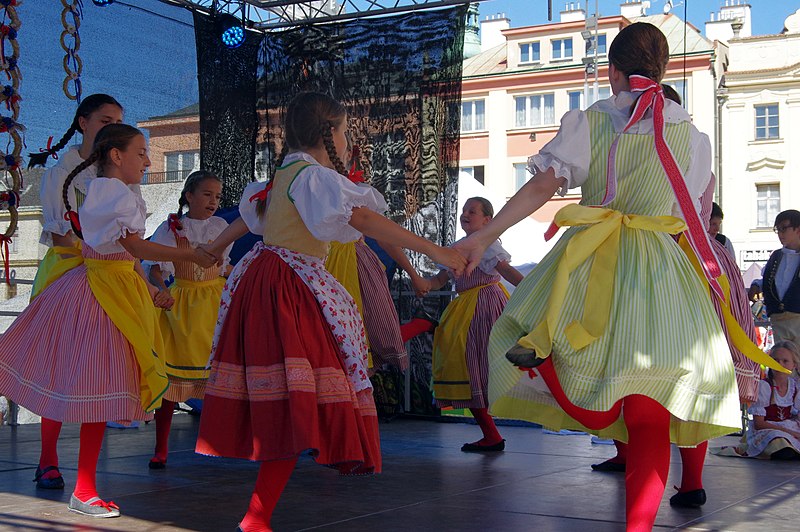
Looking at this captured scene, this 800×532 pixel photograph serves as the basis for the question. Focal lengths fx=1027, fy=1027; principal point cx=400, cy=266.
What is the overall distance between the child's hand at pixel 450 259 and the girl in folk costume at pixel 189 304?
220cm

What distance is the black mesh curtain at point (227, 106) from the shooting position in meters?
7.78

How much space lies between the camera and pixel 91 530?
3.23m

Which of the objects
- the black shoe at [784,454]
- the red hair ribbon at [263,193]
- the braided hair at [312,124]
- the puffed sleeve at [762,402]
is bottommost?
the black shoe at [784,454]

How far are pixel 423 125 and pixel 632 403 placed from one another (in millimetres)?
4794

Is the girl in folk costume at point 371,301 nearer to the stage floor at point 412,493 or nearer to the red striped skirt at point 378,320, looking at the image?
the red striped skirt at point 378,320

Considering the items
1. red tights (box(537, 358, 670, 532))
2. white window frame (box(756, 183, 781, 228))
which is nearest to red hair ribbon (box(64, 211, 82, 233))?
red tights (box(537, 358, 670, 532))

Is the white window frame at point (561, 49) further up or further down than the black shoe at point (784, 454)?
further up

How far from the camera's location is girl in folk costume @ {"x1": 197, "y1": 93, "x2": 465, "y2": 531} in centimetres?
291

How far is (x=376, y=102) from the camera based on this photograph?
7.49m

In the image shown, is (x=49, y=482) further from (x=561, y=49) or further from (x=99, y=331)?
(x=561, y=49)

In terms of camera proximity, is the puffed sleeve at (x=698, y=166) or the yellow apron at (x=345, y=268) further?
the yellow apron at (x=345, y=268)

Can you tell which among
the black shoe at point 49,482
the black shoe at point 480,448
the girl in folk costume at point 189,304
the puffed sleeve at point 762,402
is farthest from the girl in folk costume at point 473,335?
the black shoe at point 49,482

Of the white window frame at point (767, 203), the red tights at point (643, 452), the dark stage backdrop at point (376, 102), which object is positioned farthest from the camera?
the white window frame at point (767, 203)

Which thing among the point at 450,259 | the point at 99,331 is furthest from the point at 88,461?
the point at 450,259
